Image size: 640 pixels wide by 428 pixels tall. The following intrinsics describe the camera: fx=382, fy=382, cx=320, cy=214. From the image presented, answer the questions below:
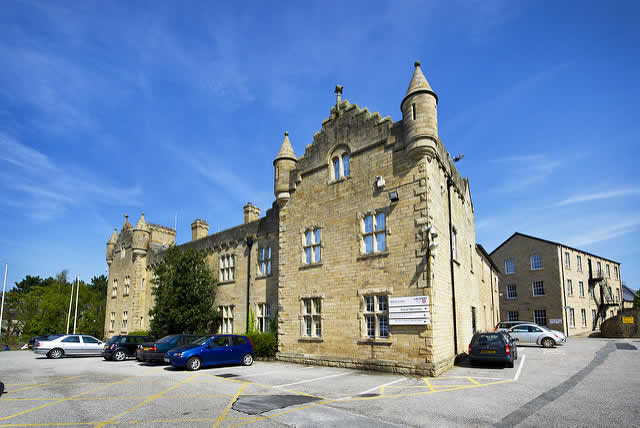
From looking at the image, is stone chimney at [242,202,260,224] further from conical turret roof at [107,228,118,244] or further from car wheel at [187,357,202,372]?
conical turret roof at [107,228,118,244]

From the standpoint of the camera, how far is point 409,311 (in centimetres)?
1439

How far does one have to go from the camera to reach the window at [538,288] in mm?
41406

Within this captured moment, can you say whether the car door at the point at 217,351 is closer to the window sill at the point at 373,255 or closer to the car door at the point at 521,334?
the window sill at the point at 373,255

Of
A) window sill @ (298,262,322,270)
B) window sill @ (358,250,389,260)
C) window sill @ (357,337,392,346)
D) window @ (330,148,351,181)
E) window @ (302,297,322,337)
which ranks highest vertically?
window @ (330,148,351,181)

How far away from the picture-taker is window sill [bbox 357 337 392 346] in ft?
48.6

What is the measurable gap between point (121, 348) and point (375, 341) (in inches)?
576

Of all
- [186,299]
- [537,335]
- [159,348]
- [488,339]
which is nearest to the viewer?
[488,339]

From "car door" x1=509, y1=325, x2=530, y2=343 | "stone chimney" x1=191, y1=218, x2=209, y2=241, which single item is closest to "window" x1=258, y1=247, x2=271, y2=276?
"stone chimney" x1=191, y1=218, x2=209, y2=241

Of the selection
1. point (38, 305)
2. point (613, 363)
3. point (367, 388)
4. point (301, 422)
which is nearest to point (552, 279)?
point (613, 363)

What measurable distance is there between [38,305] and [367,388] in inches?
1943

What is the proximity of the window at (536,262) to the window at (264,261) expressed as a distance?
108 ft

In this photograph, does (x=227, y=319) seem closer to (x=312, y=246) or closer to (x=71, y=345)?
(x=71, y=345)

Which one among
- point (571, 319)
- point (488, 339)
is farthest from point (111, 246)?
point (571, 319)

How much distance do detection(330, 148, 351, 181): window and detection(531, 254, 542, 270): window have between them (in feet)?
111
